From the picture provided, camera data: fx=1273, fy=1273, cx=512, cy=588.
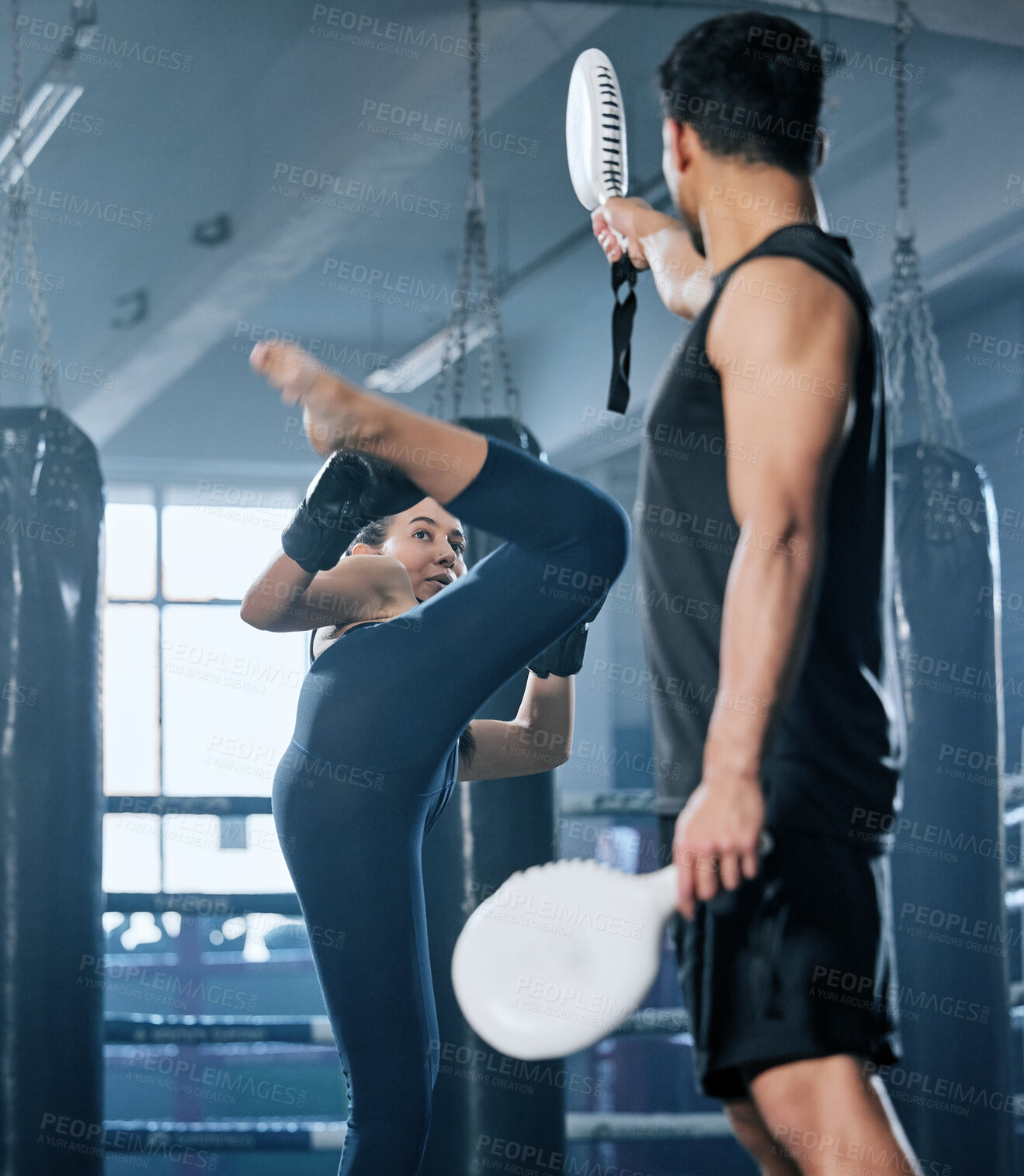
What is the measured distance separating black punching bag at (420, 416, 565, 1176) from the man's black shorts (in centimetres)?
164

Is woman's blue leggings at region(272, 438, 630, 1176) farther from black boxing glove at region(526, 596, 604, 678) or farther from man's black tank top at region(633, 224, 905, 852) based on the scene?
A: man's black tank top at region(633, 224, 905, 852)

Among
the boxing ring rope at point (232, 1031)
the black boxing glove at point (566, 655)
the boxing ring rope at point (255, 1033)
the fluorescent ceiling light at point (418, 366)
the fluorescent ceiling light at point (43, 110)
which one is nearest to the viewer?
the black boxing glove at point (566, 655)

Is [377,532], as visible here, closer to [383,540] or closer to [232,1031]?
[383,540]

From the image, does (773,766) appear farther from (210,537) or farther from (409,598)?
(210,537)

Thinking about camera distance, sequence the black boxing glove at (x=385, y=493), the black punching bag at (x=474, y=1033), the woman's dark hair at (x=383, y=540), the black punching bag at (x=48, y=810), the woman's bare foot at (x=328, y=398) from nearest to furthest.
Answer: the woman's bare foot at (x=328, y=398)
the black boxing glove at (x=385, y=493)
the woman's dark hair at (x=383, y=540)
the black punching bag at (x=48, y=810)
the black punching bag at (x=474, y=1033)

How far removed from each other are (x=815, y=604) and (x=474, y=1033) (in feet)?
6.31

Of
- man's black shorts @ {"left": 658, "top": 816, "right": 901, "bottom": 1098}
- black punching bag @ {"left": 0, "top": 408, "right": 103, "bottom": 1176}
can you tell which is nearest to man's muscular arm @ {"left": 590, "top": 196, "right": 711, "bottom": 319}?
man's black shorts @ {"left": 658, "top": 816, "right": 901, "bottom": 1098}

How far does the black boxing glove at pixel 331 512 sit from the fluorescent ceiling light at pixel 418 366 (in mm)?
5698

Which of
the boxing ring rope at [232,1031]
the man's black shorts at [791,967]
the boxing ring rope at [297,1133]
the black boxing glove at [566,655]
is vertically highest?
the black boxing glove at [566,655]

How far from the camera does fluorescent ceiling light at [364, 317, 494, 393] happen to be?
7.60m

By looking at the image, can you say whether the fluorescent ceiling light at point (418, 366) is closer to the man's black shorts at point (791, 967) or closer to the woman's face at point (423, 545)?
the woman's face at point (423, 545)

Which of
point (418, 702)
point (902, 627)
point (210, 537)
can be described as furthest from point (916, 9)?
point (210, 537)

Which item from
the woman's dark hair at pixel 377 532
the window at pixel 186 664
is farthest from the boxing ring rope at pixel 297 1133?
the window at pixel 186 664

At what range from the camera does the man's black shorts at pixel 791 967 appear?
3.84 feet
